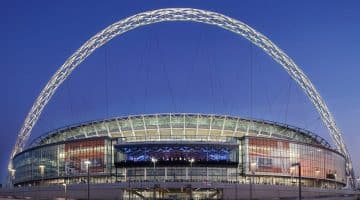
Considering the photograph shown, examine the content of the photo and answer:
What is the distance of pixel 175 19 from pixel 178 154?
29.0 m

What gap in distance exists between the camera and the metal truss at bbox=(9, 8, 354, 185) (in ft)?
428

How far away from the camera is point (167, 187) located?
11681 centimetres

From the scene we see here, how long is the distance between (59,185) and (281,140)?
49.5 meters

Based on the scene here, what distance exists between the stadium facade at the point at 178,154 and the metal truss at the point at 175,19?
9.30m

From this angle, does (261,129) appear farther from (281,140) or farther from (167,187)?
(167,187)

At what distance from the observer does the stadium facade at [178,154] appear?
128375mm

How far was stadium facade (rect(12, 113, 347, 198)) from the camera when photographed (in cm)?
12838

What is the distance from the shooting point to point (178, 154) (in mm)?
128000

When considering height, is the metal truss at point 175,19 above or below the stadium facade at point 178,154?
above

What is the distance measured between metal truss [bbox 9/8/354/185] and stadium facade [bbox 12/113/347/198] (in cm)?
930

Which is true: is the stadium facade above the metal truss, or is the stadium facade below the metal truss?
below

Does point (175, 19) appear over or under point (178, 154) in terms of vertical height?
over

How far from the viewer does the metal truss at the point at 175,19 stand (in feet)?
428

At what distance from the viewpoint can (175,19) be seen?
13025cm
